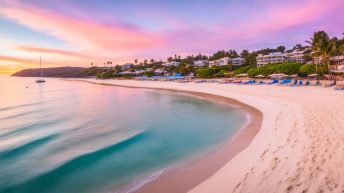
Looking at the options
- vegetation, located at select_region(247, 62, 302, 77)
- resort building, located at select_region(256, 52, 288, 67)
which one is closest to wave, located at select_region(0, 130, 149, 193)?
vegetation, located at select_region(247, 62, 302, 77)

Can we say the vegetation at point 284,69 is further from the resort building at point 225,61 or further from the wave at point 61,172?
the resort building at point 225,61

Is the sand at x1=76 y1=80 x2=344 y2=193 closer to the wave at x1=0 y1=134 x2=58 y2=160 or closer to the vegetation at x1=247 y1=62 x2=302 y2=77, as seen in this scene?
the wave at x1=0 y1=134 x2=58 y2=160

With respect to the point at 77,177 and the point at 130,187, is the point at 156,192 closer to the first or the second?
the point at 130,187

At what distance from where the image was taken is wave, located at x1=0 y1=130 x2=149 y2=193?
802 centimetres

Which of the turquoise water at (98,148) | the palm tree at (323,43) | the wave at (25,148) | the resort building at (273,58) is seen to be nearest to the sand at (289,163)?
the turquoise water at (98,148)

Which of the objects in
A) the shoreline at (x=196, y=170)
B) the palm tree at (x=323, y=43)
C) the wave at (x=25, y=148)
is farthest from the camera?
the palm tree at (x=323, y=43)

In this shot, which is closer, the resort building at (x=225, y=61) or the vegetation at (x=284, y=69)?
the vegetation at (x=284, y=69)

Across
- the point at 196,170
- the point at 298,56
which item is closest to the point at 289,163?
the point at 196,170

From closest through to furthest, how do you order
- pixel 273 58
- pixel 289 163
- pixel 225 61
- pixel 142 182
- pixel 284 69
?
pixel 289 163 < pixel 142 182 < pixel 284 69 < pixel 273 58 < pixel 225 61

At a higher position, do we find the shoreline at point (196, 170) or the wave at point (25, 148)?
the shoreline at point (196, 170)

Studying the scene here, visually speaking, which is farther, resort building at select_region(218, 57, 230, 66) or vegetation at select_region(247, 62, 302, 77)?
resort building at select_region(218, 57, 230, 66)

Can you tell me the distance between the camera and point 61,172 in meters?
9.19

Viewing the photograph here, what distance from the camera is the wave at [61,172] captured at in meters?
8.02

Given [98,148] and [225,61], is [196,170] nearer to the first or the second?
[98,148]
